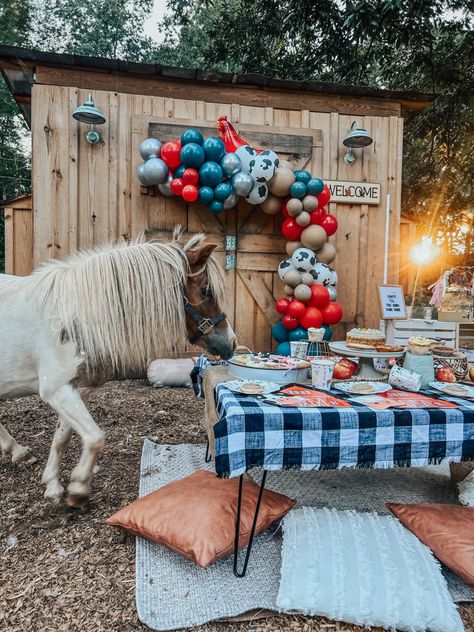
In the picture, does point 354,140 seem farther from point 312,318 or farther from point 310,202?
point 312,318

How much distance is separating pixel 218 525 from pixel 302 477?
1.00 metres

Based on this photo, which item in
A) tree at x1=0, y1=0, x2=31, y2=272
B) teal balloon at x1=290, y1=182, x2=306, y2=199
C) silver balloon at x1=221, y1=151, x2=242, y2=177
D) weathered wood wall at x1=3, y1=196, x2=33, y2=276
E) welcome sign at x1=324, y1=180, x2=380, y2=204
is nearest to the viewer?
silver balloon at x1=221, y1=151, x2=242, y2=177

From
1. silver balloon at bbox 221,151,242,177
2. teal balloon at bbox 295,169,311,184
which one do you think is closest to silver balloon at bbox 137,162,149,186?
silver balloon at bbox 221,151,242,177

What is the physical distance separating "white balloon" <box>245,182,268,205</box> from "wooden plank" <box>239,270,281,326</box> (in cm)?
94

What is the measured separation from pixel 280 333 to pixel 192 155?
216 cm

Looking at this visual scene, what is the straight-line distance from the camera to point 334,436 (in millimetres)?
1320

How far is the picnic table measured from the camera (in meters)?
1.27

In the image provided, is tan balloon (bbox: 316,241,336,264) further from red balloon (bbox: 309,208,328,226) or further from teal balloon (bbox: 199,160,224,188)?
teal balloon (bbox: 199,160,224,188)

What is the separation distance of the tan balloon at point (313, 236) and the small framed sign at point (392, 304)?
1778 mm

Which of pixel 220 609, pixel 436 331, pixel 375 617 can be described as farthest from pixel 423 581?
pixel 436 331

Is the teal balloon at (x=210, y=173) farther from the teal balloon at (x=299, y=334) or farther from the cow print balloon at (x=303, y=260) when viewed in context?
the teal balloon at (x=299, y=334)

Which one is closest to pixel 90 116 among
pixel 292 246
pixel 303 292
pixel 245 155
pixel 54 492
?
pixel 245 155

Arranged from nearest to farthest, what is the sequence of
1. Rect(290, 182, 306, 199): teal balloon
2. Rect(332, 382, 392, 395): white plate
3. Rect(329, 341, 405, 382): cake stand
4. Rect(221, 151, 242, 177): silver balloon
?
Rect(332, 382, 392, 395): white plate
Rect(329, 341, 405, 382): cake stand
Rect(221, 151, 242, 177): silver balloon
Rect(290, 182, 306, 199): teal balloon

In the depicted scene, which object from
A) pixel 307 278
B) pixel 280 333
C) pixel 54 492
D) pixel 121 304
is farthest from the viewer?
pixel 280 333
